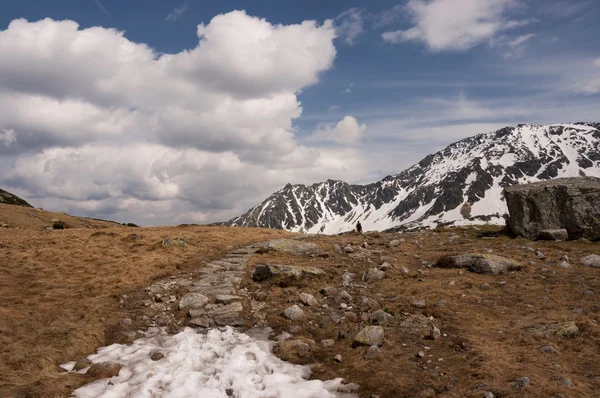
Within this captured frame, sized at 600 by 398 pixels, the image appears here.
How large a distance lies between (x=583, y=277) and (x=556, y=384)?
9743 millimetres

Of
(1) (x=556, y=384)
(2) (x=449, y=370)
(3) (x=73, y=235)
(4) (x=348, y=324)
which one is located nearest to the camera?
(1) (x=556, y=384)

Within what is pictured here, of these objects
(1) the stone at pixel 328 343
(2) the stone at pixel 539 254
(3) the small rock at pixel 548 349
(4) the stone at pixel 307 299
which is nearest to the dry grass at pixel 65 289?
(1) the stone at pixel 328 343

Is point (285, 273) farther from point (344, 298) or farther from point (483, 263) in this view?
point (483, 263)

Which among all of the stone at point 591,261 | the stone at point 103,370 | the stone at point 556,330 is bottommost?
the stone at point 556,330

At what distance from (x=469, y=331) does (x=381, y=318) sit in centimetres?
259

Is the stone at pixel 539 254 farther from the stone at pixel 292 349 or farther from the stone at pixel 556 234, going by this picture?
the stone at pixel 292 349

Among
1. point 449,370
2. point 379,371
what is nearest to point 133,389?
point 379,371

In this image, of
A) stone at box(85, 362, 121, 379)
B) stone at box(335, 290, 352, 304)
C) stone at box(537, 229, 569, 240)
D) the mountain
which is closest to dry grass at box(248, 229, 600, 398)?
stone at box(335, 290, 352, 304)

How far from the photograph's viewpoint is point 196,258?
20562 millimetres

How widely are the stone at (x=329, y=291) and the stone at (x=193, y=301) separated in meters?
4.65

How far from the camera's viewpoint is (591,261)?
16109mm

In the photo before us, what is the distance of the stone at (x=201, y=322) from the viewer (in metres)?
11.3

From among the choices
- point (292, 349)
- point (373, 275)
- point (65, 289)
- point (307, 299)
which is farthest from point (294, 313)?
point (65, 289)

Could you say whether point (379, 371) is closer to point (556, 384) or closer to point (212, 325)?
point (556, 384)
